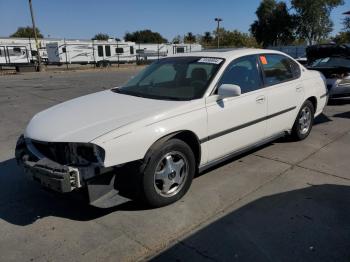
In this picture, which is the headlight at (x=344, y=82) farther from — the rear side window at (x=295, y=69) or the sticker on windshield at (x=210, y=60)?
the sticker on windshield at (x=210, y=60)

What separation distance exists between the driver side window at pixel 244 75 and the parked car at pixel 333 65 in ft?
16.2

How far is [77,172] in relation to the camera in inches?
118

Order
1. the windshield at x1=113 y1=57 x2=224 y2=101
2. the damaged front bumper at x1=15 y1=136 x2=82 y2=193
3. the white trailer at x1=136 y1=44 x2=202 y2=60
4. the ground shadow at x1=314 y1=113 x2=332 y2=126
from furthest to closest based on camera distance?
the white trailer at x1=136 y1=44 x2=202 y2=60 < the ground shadow at x1=314 y1=113 x2=332 y2=126 < the windshield at x1=113 y1=57 x2=224 y2=101 < the damaged front bumper at x1=15 y1=136 x2=82 y2=193

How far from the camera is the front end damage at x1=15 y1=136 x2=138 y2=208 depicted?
3008 millimetres

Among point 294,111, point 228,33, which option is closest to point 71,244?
point 294,111

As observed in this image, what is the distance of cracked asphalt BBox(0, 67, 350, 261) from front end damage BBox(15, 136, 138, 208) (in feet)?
1.06

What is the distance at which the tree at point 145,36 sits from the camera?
102 metres

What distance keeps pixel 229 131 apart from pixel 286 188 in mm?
917

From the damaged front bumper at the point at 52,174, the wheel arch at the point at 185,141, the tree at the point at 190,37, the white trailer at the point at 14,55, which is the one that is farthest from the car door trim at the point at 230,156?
the tree at the point at 190,37

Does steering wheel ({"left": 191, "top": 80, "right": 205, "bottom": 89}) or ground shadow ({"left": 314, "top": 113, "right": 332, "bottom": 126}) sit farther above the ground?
steering wheel ({"left": 191, "top": 80, "right": 205, "bottom": 89})

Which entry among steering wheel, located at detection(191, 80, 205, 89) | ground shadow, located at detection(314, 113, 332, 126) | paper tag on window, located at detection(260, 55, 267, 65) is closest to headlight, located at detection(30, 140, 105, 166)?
steering wheel, located at detection(191, 80, 205, 89)

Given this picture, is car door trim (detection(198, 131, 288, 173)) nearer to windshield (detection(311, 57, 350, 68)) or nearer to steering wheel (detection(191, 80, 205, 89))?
steering wheel (detection(191, 80, 205, 89))

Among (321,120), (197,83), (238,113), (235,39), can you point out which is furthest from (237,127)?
(235,39)

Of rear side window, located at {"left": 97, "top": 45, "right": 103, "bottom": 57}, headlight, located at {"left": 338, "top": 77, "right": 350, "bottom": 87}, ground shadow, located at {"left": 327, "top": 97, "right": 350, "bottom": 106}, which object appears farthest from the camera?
rear side window, located at {"left": 97, "top": 45, "right": 103, "bottom": 57}
